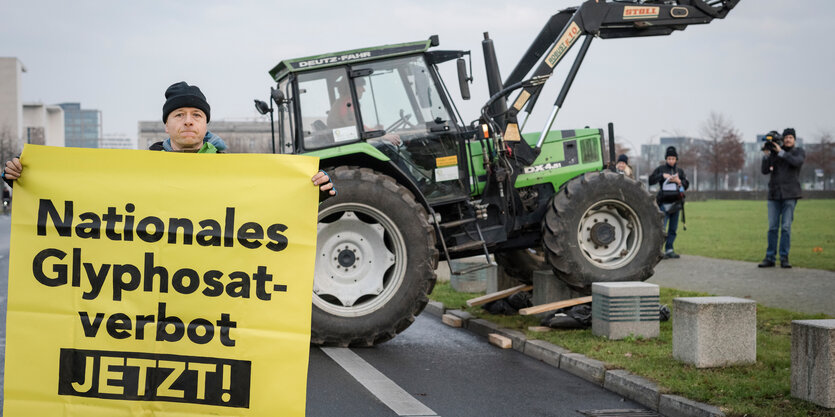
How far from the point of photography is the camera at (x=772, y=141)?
1470 cm

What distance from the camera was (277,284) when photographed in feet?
13.3

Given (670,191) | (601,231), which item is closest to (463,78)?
(601,231)

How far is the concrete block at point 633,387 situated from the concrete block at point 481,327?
2.81 m

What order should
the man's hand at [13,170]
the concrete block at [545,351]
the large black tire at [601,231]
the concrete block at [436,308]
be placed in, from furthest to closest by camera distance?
the concrete block at [436,308], the large black tire at [601,231], the concrete block at [545,351], the man's hand at [13,170]

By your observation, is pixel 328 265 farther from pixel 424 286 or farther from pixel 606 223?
pixel 606 223

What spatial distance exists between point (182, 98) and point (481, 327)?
6.67 meters

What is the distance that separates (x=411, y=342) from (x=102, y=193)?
5.95 meters

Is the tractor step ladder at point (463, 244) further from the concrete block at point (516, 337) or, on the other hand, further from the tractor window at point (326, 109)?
the tractor window at point (326, 109)

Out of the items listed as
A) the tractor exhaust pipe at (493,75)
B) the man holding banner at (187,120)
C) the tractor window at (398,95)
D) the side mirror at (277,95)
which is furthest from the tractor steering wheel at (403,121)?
the man holding banner at (187,120)

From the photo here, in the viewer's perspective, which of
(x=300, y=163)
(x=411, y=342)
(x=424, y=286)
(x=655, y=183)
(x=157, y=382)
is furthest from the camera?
(x=655, y=183)

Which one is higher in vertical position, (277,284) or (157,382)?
(277,284)

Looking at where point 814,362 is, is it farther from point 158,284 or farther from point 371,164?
point 371,164

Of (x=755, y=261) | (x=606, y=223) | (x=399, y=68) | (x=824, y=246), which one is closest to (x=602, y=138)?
(x=606, y=223)

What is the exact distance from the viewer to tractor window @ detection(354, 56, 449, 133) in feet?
32.0
